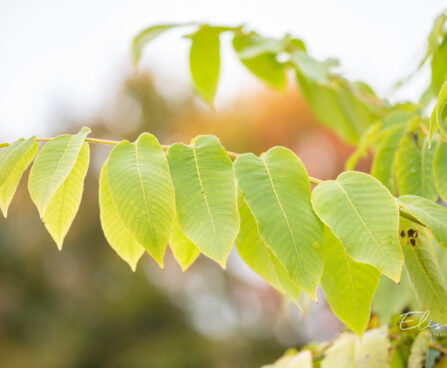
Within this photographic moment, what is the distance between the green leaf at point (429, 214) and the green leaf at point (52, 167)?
0.50m

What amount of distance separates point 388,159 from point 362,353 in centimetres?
44

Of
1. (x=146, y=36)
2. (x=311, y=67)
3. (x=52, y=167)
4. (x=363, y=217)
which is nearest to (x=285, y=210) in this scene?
(x=363, y=217)

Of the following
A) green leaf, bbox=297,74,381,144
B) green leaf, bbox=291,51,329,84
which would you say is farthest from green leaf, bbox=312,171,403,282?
green leaf, bbox=297,74,381,144

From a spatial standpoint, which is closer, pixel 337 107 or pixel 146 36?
pixel 146 36

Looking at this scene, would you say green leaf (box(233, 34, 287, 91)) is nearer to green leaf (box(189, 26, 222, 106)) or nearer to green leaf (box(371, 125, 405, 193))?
green leaf (box(189, 26, 222, 106))

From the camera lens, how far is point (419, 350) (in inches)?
35.5

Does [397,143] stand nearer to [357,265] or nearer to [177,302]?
[357,265]

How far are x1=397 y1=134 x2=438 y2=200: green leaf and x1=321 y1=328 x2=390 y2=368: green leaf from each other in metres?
0.32

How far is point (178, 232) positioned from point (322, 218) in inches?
10.9

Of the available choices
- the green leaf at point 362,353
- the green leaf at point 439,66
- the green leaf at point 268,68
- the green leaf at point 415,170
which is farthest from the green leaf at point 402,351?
the green leaf at point 268,68

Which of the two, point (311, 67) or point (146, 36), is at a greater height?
point (146, 36)

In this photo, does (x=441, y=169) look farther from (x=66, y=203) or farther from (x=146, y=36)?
(x=146, y=36)

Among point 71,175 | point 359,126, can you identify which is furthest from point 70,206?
point 359,126

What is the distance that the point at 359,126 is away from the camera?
1644 mm
